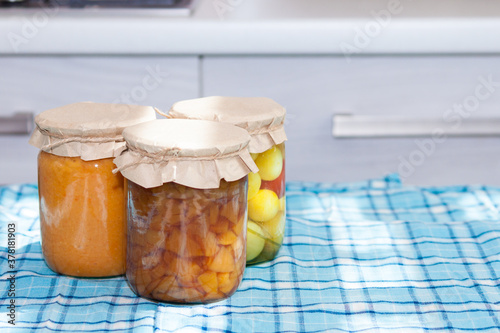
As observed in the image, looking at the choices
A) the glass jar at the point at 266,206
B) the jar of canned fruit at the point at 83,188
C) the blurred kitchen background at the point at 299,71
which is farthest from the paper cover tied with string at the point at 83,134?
the blurred kitchen background at the point at 299,71

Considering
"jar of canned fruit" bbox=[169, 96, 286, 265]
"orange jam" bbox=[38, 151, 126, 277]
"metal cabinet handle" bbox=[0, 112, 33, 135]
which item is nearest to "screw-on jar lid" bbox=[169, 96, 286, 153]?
"jar of canned fruit" bbox=[169, 96, 286, 265]

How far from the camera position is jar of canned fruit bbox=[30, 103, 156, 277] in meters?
0.69

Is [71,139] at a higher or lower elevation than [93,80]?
higher

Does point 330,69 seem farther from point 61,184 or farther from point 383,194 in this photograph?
point 61,184

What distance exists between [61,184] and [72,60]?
640 millimetres

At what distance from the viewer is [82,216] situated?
2.36 ft

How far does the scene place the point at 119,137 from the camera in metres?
0.70

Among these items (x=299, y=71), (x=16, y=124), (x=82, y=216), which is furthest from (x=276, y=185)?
(x=16, y=124)

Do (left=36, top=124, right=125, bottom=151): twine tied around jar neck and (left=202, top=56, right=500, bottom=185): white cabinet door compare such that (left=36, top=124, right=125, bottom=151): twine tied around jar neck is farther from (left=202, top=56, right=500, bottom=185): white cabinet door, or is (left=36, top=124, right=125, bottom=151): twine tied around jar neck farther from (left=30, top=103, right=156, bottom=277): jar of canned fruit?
(left=202, top=56, right=500, bottom=185): white cabinet door

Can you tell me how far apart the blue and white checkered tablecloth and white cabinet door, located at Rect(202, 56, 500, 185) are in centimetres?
36

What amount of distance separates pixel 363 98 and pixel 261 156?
64 centimetres

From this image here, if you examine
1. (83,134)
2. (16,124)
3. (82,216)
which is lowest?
(16,124)

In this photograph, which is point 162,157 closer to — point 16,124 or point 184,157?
point 184,157

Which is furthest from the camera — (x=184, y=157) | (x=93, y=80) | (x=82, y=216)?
(x=93, y=80)
